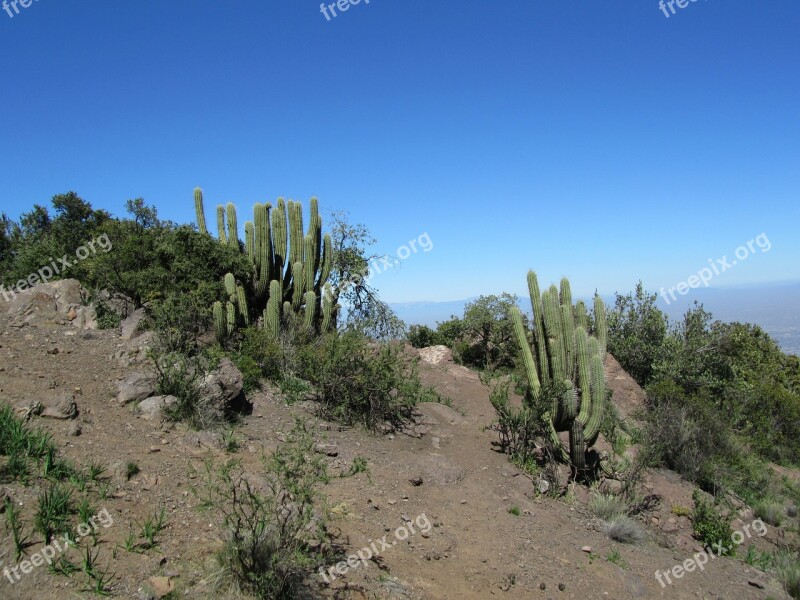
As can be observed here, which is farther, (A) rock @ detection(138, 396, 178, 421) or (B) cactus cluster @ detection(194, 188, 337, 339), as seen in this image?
(B) cactus cluster @ detection(194, 188, 337, 339)

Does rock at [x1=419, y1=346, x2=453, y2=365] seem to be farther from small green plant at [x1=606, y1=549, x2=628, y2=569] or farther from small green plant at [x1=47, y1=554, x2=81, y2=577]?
small green plant at [x1=47, y1=554, x2=81, y2=577]

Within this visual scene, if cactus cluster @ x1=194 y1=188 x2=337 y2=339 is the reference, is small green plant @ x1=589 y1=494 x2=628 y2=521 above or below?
below

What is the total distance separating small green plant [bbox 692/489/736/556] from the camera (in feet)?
25.7

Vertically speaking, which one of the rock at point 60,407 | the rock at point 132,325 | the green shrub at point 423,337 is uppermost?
the rock at point 132,325

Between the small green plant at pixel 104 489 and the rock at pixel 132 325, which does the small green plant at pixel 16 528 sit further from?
the rock at pixel 132 325

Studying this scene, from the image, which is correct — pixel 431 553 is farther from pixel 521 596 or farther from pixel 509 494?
pixel 509 494

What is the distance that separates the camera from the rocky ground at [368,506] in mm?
4395

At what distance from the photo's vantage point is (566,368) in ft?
29.2

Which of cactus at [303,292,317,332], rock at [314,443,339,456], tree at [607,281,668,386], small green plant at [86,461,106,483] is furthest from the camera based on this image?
tree at [607,281,668,386]

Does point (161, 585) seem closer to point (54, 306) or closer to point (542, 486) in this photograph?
point (542, 486)
